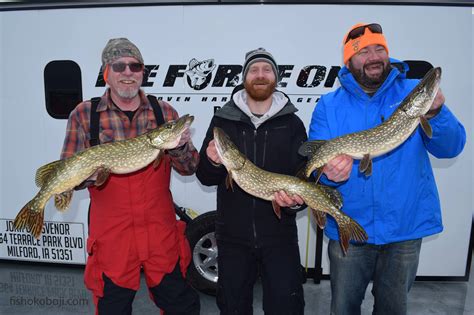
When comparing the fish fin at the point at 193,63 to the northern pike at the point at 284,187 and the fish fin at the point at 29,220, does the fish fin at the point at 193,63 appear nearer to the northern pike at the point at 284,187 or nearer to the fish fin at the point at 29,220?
the northern pike at the point at 284,187

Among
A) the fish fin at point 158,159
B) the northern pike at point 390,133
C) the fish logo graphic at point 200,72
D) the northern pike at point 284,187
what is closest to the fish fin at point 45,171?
the fish fin at point 158,159

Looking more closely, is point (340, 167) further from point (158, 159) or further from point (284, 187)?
point (158, 159)

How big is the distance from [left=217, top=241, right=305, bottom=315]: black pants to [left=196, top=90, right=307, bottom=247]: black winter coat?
94 mm

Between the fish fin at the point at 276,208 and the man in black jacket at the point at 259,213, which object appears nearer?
the fish fin at the point at 276,208

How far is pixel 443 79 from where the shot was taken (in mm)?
4359

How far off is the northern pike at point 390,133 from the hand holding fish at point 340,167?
0.10 ft

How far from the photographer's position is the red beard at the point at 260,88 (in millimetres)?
3006

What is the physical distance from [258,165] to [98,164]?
3.97ft

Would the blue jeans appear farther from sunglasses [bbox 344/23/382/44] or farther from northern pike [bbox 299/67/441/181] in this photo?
sunglasses [bbox 344/23/382/44]

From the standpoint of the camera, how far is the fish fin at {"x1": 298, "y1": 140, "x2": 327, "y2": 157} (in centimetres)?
272

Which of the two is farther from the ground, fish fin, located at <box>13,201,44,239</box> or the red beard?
the red beard

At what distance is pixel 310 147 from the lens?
9.02ft

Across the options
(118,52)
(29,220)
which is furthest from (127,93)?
(29,220)

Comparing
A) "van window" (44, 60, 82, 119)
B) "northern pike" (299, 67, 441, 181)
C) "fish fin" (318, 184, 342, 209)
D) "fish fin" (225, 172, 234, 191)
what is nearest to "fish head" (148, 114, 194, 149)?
"fish fin" (225, 172, 234, 191)
